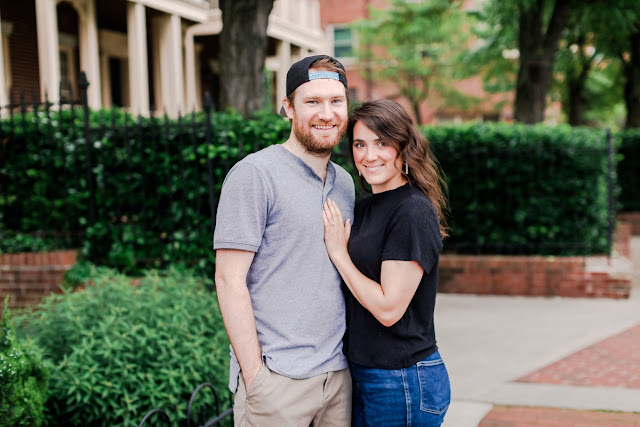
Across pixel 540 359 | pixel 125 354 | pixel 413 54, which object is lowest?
pixel 540 359

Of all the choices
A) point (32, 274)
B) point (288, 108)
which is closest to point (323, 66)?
→ point (288, 108)

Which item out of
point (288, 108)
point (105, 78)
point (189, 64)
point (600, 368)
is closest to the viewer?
point (288, 108)

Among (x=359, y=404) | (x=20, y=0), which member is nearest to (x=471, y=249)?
(x=359, y=404)

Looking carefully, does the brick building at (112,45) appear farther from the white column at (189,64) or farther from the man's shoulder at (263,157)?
the man's shoulder at (263,157)

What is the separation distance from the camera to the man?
7.18ft

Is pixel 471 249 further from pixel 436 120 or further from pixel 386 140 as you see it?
pixel 436 120

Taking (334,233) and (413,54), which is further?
(413,54)

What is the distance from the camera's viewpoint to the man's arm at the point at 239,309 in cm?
218

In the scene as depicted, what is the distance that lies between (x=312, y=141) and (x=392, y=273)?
0.56 metres

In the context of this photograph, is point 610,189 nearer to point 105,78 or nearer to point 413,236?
point 413,236

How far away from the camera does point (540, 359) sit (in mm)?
5395

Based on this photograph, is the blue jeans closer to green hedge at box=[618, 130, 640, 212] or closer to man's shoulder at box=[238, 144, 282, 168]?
man's shoulder at box=[238, 144, 282, 168]

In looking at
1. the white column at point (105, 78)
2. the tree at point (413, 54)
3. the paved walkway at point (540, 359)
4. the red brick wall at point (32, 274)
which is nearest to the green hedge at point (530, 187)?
the paved walkway at point (540, 359)

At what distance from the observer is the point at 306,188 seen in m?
2.33
